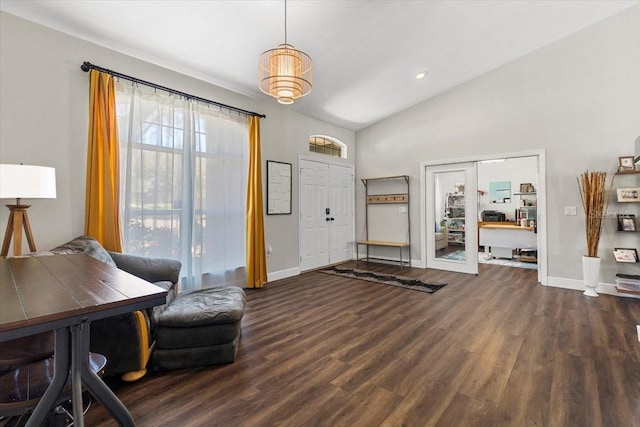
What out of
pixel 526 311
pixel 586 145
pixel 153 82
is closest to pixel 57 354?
pixel 153 82

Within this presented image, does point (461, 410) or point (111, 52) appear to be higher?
point (111, 52)

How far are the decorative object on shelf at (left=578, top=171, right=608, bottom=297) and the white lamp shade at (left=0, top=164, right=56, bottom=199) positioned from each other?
605cm

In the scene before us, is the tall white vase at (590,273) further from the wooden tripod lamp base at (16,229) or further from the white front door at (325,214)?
the wooden tripod lamp base at (16,229)

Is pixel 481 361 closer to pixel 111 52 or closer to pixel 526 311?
pixel 526 311

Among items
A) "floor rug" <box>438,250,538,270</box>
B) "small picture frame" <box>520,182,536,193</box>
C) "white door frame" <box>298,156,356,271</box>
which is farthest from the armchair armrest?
"small picture frame" <box>520,182,536,193</box>

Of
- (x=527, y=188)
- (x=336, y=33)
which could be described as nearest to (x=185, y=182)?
(x=336, y=33)

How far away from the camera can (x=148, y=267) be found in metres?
2.83

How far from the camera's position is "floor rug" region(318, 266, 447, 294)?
14.1ft

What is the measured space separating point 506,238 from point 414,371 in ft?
17.9

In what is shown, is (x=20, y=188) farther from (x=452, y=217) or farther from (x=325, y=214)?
(x=452, y=217)

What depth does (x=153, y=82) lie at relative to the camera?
334 centimetres

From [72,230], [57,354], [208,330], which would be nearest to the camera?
[57,354]

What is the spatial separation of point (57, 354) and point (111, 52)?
320 cm

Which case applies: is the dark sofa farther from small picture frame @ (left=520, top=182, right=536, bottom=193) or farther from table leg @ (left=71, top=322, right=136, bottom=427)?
small picture frame @ (left=520, top=182, right=536, bottom=193)
